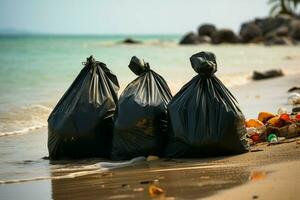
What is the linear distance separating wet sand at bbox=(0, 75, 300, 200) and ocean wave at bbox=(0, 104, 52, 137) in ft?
9.57

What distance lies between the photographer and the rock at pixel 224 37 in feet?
169

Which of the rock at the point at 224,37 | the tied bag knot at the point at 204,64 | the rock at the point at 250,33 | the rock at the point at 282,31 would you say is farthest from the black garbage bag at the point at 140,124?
the rock at the point at 250,33

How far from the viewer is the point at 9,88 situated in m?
13.3

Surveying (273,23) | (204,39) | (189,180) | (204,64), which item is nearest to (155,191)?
(189,180)

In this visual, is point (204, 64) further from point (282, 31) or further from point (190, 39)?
point (282, 31)

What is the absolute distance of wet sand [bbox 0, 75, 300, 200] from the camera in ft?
14.1

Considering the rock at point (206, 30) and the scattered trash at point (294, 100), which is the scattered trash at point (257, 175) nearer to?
the scattered trash at point (294, 100)

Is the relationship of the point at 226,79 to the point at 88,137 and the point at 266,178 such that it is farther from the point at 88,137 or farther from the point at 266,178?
the point at 266,178

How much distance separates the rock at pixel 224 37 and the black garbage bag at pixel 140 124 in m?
45.9

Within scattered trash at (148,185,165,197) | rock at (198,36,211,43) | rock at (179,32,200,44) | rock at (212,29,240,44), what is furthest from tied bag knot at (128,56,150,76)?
rock at (198,36,211,43)

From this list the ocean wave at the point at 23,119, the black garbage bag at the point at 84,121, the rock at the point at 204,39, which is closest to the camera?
the black garbage bag at the point at 84,121

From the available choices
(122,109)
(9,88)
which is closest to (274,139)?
(122,109)

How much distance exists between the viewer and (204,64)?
561 centimetres

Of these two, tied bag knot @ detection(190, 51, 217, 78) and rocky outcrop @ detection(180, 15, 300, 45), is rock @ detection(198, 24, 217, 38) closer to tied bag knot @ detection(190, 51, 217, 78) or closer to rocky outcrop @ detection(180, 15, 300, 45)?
rocky outcrop @ detection(180, 15, 300, 45)
